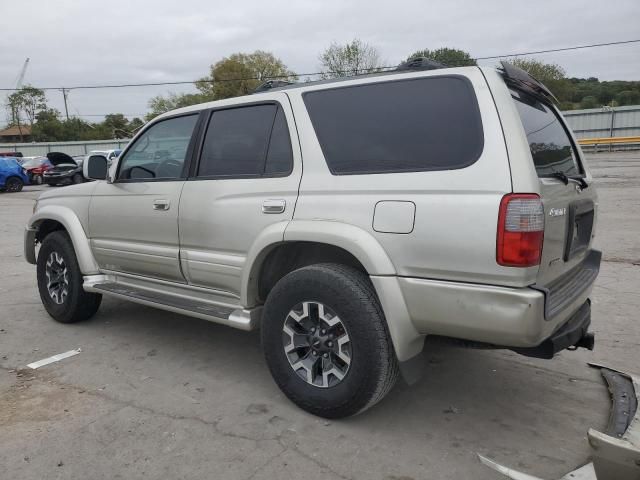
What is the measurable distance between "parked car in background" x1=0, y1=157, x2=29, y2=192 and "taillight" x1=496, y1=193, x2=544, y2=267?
23631mm

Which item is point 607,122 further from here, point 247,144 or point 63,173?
point 247,144

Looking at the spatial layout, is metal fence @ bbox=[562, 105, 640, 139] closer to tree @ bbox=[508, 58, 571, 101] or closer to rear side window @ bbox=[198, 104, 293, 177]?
tree @ bbox=[508, 58, 571, 101]

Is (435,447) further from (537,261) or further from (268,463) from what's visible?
(537,261)

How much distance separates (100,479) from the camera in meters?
2.66

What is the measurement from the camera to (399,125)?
291 centimetres

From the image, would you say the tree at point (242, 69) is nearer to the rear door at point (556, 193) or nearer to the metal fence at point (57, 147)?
the metal fence at point (57, 147)

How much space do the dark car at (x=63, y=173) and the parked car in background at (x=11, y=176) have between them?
145cm

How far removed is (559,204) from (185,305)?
2562mm

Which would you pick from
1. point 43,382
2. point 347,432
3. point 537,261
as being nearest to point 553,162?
point 537,261

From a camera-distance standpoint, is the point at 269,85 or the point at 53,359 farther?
the point at 53,359

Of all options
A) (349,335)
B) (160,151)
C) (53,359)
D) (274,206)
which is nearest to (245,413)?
(349,335)

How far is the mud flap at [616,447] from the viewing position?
2.35m

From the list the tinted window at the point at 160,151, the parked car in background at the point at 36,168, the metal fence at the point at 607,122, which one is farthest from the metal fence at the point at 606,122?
the tinted window at the point at 160,151

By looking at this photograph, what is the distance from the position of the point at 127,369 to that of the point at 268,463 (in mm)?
1715
